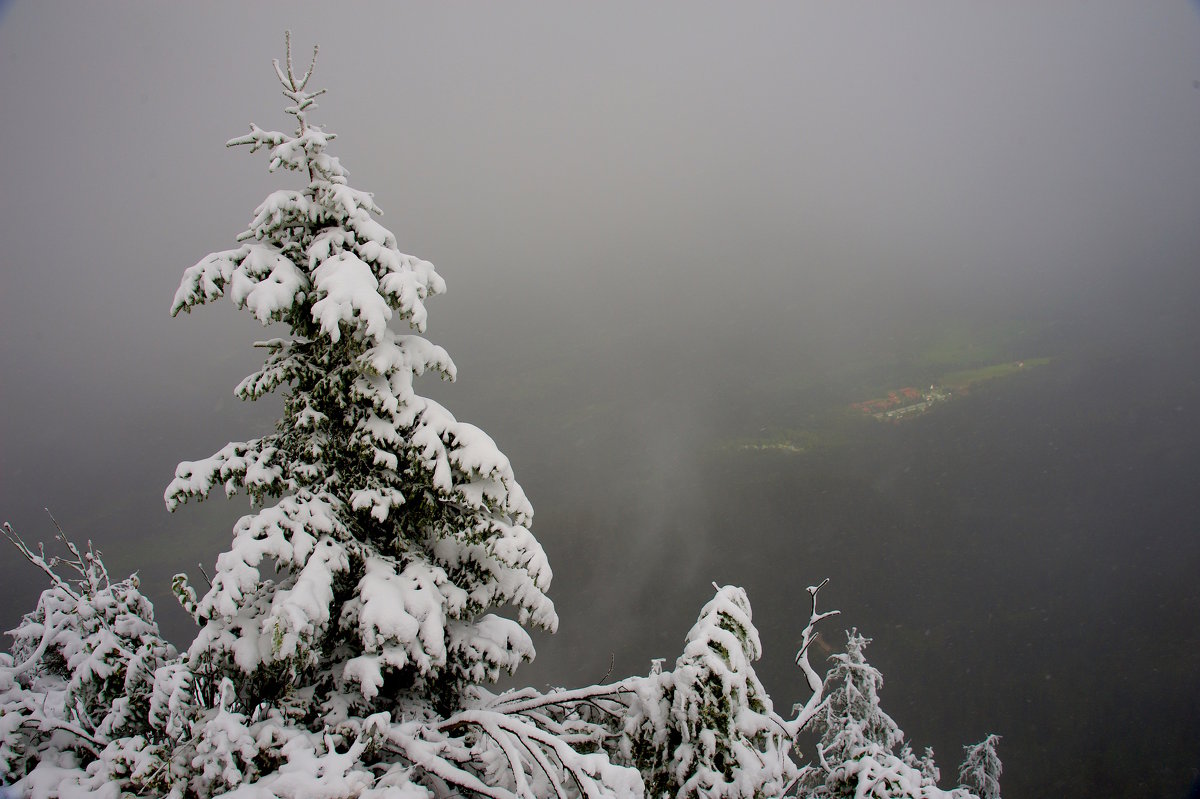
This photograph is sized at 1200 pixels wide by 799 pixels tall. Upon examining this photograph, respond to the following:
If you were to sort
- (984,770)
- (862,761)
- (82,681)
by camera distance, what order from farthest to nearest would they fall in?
(984,770) < (82,681) < (862,761)

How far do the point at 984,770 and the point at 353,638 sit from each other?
40.2ft

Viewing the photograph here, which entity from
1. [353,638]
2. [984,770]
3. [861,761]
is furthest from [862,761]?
[984,770]

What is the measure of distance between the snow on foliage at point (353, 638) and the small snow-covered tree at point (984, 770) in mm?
7387

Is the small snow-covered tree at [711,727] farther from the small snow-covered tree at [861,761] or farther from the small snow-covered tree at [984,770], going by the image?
the small snow-covered tree at [984,770]

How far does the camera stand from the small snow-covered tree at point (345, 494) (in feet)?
15.6

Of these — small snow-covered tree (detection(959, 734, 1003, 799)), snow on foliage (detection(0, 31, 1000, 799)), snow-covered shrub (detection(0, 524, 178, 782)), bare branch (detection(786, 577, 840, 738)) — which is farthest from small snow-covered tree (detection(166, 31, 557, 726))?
small snow-covered tree (detection(959, 734, 1003, 799))

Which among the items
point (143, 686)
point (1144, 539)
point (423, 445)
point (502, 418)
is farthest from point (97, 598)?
point (502, 418)

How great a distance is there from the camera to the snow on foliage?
4.11m

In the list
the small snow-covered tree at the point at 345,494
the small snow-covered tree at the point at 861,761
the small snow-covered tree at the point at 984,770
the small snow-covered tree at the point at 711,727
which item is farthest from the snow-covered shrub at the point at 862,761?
the small snow-covered tree at the point at 345,494

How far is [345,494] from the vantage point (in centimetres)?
557

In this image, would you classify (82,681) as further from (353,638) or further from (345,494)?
(345,494)

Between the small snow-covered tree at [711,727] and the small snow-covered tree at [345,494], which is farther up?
the small snow-covered tree at [345,494]

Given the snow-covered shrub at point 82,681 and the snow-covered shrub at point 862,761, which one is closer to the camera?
the snow-covered shrub at point 862,761

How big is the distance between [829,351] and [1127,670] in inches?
1571
